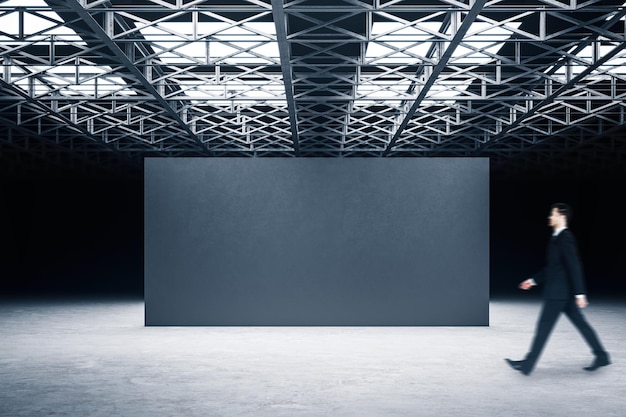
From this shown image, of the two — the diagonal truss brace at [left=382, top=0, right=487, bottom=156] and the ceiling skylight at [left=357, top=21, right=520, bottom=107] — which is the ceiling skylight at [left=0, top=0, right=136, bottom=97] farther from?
the diagonal truss brace at [left=382, top=0, right=487, bottom=156]

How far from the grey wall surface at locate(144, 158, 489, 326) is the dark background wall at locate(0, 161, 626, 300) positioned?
786 inches

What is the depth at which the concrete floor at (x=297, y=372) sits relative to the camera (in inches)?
270

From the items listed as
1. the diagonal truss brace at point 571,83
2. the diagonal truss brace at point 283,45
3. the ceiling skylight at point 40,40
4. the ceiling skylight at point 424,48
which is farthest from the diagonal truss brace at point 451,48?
the ceiling skylight at point 40,40

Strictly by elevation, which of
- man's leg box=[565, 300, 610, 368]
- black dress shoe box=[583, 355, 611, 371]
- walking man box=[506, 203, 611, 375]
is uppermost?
walking man box=[506, 203, 611, 375]

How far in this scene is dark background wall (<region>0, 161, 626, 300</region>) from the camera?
34.1 metres

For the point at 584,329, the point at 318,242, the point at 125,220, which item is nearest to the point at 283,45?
the point at 318,242

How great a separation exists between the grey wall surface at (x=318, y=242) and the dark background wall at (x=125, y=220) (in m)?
20.0

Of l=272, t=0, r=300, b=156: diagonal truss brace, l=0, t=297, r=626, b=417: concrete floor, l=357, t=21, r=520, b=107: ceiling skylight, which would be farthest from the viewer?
l=357, t=21, r=520, b=107: ceiling skylight

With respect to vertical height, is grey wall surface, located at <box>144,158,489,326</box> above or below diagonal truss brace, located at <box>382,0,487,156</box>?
below

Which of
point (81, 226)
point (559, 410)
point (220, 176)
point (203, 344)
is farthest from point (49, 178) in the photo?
point (559, 410)

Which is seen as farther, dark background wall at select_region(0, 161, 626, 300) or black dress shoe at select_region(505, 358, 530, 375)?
dark background wall at select_region(0, 161, 626, 300)

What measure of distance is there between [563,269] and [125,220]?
30053 millimetres

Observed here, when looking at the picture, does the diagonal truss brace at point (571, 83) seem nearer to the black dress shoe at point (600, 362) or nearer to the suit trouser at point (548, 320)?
the suit trouser at point (548, 320)

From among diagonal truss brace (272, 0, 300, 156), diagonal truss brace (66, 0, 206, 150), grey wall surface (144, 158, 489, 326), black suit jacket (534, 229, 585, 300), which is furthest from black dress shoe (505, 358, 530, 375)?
diagonal truss brace (66, 0, 206, 150)
